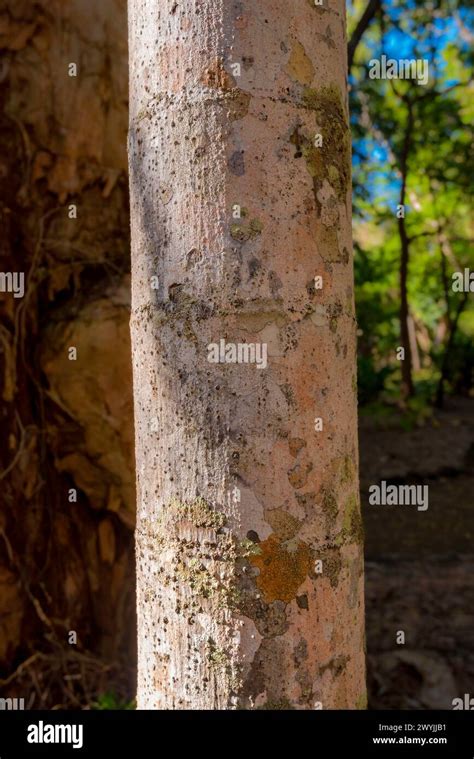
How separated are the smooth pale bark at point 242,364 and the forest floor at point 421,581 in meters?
3.22

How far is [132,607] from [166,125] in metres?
3.31

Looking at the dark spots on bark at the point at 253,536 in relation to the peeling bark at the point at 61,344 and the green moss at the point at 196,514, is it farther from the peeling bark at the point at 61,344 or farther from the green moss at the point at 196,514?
the peeling bark at the point at 61,344

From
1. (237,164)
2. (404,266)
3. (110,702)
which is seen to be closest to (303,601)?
(237,164)

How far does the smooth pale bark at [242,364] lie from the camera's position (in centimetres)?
146

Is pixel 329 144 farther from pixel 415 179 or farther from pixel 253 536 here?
pixel 415 179

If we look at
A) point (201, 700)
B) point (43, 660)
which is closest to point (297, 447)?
point (201, 700)

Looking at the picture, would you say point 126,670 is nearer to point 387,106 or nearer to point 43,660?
point 43,660

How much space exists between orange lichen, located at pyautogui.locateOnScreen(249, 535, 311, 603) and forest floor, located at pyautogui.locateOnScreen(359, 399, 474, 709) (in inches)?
128

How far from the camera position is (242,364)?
145 centimetres

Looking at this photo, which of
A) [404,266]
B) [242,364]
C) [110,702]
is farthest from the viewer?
[404,266]

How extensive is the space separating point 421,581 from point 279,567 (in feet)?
13.5

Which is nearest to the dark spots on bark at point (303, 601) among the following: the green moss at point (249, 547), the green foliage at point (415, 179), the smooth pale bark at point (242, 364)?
the smooth pale bark at point (242, 364)

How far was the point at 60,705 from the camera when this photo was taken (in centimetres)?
390

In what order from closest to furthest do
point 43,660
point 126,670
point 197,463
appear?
point 197,463 → point 43,660 → point 126,670
